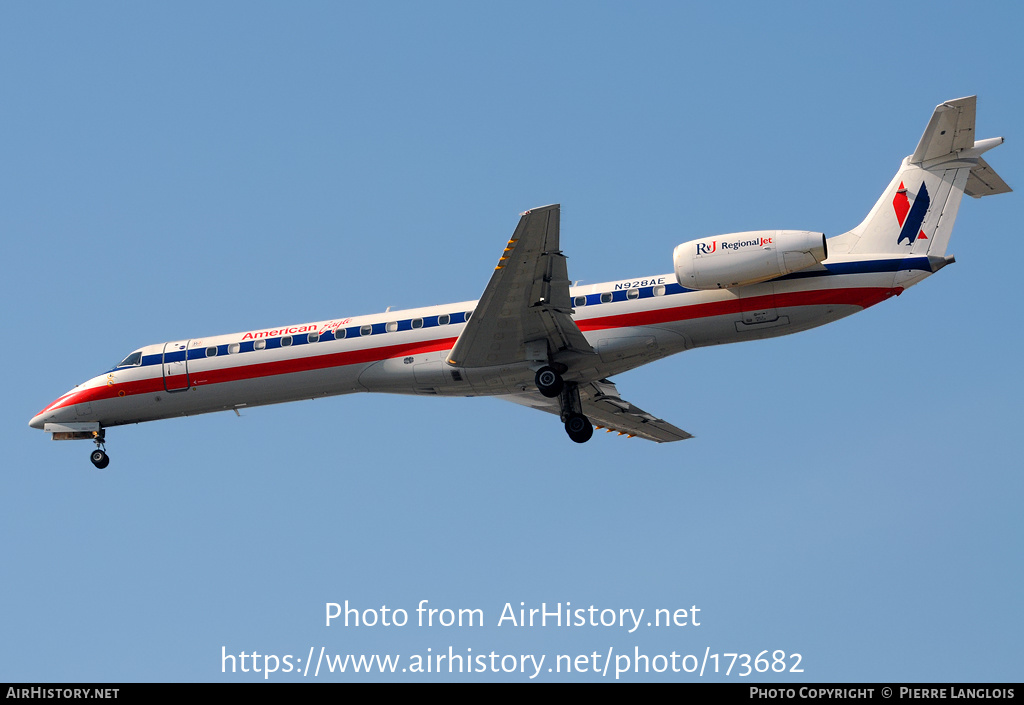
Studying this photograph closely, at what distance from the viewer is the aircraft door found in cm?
2948

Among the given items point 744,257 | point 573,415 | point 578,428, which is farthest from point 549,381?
point 744,257

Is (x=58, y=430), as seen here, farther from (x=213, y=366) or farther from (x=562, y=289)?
(x=562, y=289)

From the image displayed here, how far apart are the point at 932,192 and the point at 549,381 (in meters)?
9.36

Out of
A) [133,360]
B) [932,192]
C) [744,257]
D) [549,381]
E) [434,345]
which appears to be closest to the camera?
[744,257]

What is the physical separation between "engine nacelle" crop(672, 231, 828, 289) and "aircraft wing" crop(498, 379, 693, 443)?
17.4ft

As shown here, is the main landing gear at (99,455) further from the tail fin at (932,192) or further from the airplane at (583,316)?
the tail fin at (932,192)

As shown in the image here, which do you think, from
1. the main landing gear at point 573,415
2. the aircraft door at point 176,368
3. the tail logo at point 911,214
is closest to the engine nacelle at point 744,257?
the tail logo at point 911,214

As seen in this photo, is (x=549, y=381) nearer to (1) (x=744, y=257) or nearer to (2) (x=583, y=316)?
(2) (x=583, y=316)

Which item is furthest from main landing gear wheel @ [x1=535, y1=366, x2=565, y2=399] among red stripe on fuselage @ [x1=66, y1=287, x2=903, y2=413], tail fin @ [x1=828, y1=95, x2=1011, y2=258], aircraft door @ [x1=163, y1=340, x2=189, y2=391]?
aircraft door @ [x1=163, y1=340, x2=189, y2=391]

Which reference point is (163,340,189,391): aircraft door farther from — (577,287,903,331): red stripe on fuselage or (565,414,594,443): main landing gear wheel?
(577,287,903,331): red stripe on fuselage

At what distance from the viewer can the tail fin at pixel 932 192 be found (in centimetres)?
2573

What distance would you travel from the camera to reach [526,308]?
25.6 meters
